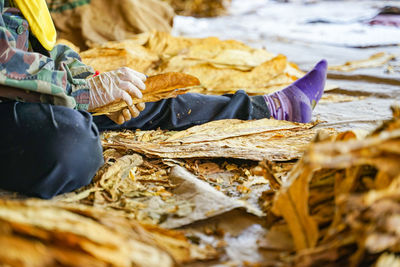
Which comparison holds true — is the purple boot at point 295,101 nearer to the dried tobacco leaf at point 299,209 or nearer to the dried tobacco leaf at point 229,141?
the dried tobacco leaf at point 229,141

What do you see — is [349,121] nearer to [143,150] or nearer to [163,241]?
[143,150]

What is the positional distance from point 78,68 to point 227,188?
0.57 metres

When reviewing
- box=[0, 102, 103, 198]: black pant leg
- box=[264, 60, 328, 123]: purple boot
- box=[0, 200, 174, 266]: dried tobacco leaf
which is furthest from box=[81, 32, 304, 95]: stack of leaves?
box=[0, 200, 174, 266]: dried tobacco leaf

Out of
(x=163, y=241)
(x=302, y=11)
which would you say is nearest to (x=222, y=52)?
(x=163, y=241)

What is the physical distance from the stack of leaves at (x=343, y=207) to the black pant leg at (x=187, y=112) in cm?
57

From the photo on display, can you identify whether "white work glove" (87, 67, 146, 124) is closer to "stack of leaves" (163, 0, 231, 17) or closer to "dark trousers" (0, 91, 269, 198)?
"dark trousers" (0, 91, 269, 198)

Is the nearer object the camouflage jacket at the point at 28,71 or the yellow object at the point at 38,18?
the camouflage jacket at the point at 28,71

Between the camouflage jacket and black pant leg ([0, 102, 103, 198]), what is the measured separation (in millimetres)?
46

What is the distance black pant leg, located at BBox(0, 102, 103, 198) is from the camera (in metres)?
0.77

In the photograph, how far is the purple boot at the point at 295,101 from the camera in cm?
129

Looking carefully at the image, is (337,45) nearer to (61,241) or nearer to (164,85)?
(164,85)

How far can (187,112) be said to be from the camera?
3.88ft

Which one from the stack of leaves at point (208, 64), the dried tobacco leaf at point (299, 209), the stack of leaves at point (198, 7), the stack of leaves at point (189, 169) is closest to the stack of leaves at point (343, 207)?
the dried tobacco leaf at point (299, 209)

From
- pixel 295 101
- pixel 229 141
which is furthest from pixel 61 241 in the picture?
pixel 295 101
